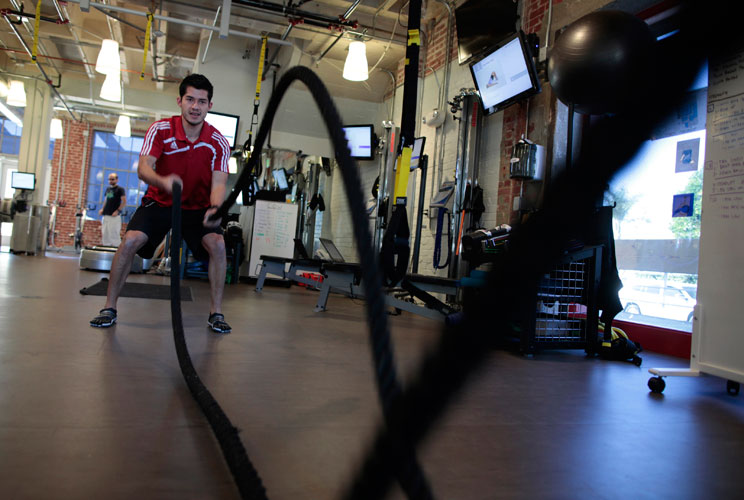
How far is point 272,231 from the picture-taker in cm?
713

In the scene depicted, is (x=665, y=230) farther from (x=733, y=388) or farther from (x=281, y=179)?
(x=281, y=179)

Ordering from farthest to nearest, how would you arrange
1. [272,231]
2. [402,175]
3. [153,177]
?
1. [272,231]
2. [402,175]
3. [153,177]

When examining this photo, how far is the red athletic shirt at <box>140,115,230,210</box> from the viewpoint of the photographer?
9.08 ft

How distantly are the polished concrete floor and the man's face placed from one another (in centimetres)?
117

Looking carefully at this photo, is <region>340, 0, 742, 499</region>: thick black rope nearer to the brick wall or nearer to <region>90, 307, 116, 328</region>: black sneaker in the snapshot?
<region>90, 307, 116, 328</region>: black sneaker

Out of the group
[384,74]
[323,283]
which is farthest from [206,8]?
[323,283]

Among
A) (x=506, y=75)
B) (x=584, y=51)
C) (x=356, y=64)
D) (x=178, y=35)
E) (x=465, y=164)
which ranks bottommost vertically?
(x=465, y=164)

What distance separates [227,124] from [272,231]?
1.64 metres

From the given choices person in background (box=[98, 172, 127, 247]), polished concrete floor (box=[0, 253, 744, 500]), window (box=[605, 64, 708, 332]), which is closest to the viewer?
polished concrete floor (box=[0, 253, 744, 500])

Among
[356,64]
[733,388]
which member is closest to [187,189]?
[733,388]

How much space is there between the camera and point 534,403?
191cm

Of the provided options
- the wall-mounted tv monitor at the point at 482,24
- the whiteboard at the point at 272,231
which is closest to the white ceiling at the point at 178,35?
the wall-mounted tv monitor at the point at 482,24

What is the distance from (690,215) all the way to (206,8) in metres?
5.85

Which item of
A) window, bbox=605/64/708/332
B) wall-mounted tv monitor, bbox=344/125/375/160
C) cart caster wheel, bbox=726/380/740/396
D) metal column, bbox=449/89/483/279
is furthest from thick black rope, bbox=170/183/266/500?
wall-mounted tv monitor, bbox=344/125/375/160
